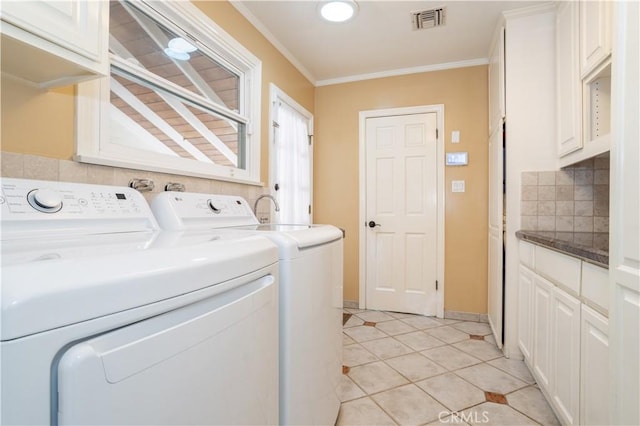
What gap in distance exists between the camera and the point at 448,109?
311 centimetres

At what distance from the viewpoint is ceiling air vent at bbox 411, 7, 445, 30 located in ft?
7.59

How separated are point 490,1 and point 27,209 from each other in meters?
2.77

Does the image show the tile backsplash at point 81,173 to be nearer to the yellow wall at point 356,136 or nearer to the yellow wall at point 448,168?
the yellow wall at point 356,136

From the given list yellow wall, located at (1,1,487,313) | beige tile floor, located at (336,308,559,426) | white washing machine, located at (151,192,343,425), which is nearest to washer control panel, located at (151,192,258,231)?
white washing machine, located at (151,192,343,425)

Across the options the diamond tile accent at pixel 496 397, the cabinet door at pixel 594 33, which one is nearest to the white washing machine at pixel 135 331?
the diamond tile accent at pixel 496 397

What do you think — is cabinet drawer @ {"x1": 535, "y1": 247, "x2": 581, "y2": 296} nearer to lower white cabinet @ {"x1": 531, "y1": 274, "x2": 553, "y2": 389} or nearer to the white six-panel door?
lower white cabinet @ {"x1": 531, "y1": 274, "x2": 553, "y2": 389}

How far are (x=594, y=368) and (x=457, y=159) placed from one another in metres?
2.21

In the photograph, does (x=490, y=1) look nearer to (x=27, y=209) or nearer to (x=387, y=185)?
(x=387, y=185)

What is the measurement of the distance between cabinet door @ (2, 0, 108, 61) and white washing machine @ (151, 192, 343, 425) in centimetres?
65

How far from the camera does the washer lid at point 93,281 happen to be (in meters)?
0.39

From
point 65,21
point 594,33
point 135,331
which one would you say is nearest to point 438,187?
point 594,33

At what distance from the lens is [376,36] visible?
8.67 ft

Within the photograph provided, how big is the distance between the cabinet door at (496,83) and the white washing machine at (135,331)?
2.29m

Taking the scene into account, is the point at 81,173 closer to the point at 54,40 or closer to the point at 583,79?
the point at 54,40
